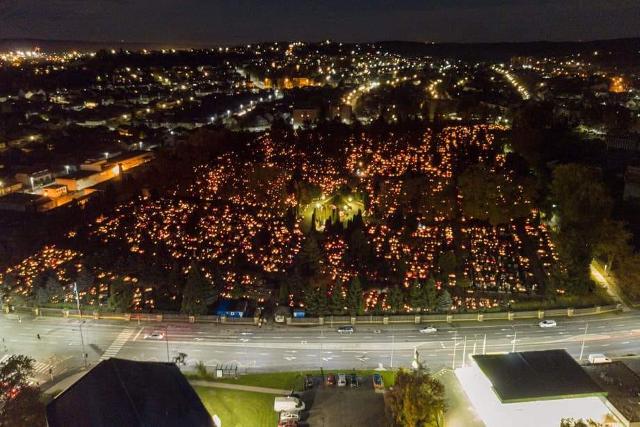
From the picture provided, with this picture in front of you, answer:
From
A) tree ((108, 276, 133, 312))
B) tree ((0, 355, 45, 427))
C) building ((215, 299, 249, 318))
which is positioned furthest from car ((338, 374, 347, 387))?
tree ((108, 276, 133, 312))

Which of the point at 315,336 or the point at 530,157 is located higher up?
the point at 530,157

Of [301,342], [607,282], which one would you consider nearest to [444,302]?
[301,342]

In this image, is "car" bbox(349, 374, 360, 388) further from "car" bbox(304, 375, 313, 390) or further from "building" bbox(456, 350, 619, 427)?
"building" bbox(456, 350, 619, 427)

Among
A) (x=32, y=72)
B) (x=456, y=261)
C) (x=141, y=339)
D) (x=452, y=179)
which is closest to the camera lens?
(x=141, y=339)

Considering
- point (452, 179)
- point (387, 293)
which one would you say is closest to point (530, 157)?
point (452, 179)

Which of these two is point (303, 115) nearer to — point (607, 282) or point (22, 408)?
point (607, 282)

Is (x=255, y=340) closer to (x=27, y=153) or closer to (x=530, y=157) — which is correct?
(x=530, y=157)
